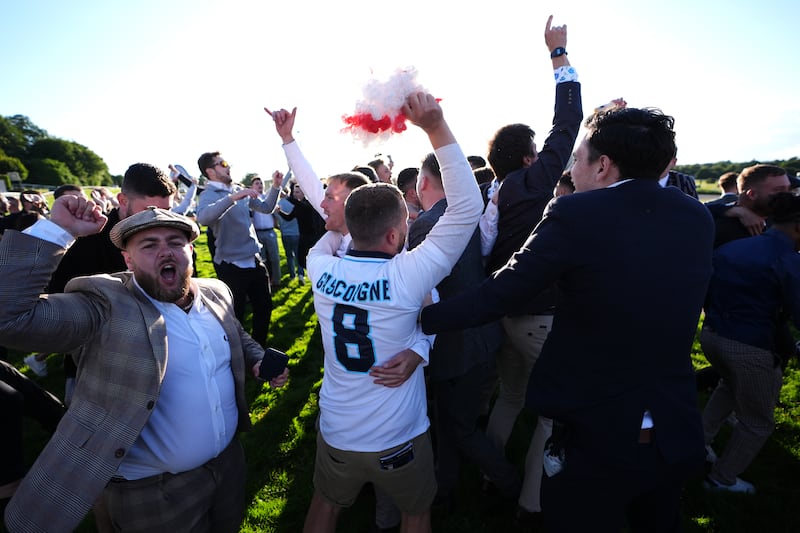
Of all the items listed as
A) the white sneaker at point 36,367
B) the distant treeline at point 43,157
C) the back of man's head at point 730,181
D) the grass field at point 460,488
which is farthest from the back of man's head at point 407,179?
the distant treeline at point 43,157

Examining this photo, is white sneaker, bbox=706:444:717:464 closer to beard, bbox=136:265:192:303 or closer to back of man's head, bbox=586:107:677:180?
back of man's head, bbox=586:107:677:180

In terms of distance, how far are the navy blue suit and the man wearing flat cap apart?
5.36ft

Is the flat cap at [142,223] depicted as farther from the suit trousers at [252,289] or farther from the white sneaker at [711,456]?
the white sneaker at [711,456]

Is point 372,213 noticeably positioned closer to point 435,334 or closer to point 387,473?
point 435,334

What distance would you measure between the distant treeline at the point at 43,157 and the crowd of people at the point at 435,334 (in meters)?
102

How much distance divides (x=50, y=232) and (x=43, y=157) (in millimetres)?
132585

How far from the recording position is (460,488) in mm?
3402

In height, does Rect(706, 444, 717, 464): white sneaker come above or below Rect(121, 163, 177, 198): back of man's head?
below

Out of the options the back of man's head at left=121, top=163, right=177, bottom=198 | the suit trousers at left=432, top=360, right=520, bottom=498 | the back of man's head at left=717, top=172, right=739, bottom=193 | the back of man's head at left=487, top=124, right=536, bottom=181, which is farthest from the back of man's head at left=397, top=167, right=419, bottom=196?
the back of man's head at left=717, top=172, right=739, bottom=193

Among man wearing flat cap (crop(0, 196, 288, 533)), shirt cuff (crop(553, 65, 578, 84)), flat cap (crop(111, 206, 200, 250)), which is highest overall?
shirt cuff (crop(553, 65, 578, 84))

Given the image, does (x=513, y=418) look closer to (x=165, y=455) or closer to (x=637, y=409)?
(x=637, y=409)

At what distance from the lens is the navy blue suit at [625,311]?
157cm

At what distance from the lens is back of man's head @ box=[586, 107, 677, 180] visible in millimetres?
1640

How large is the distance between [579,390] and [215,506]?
2049mm
